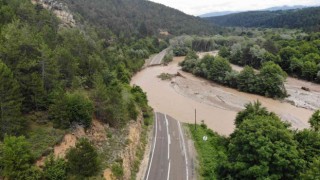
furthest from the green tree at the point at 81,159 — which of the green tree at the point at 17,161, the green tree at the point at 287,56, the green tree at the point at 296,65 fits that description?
the green tree at the point at 287,56

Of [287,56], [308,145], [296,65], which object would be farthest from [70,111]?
[287,56]

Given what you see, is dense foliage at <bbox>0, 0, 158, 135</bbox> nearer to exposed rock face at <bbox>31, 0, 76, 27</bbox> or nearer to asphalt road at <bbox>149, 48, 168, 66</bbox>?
exposed rock face at <bbox>31, 0, 76, 27</bbox>

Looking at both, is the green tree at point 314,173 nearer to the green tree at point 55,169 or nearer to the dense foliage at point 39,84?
the green tree at point 55,169

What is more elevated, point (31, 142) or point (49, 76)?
point (49, 76)

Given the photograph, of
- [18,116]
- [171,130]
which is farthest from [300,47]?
[18,116]

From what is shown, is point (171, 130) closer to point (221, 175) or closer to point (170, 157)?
point (170, 157)

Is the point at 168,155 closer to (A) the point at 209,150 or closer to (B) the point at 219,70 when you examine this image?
(A) the point at 209,150
